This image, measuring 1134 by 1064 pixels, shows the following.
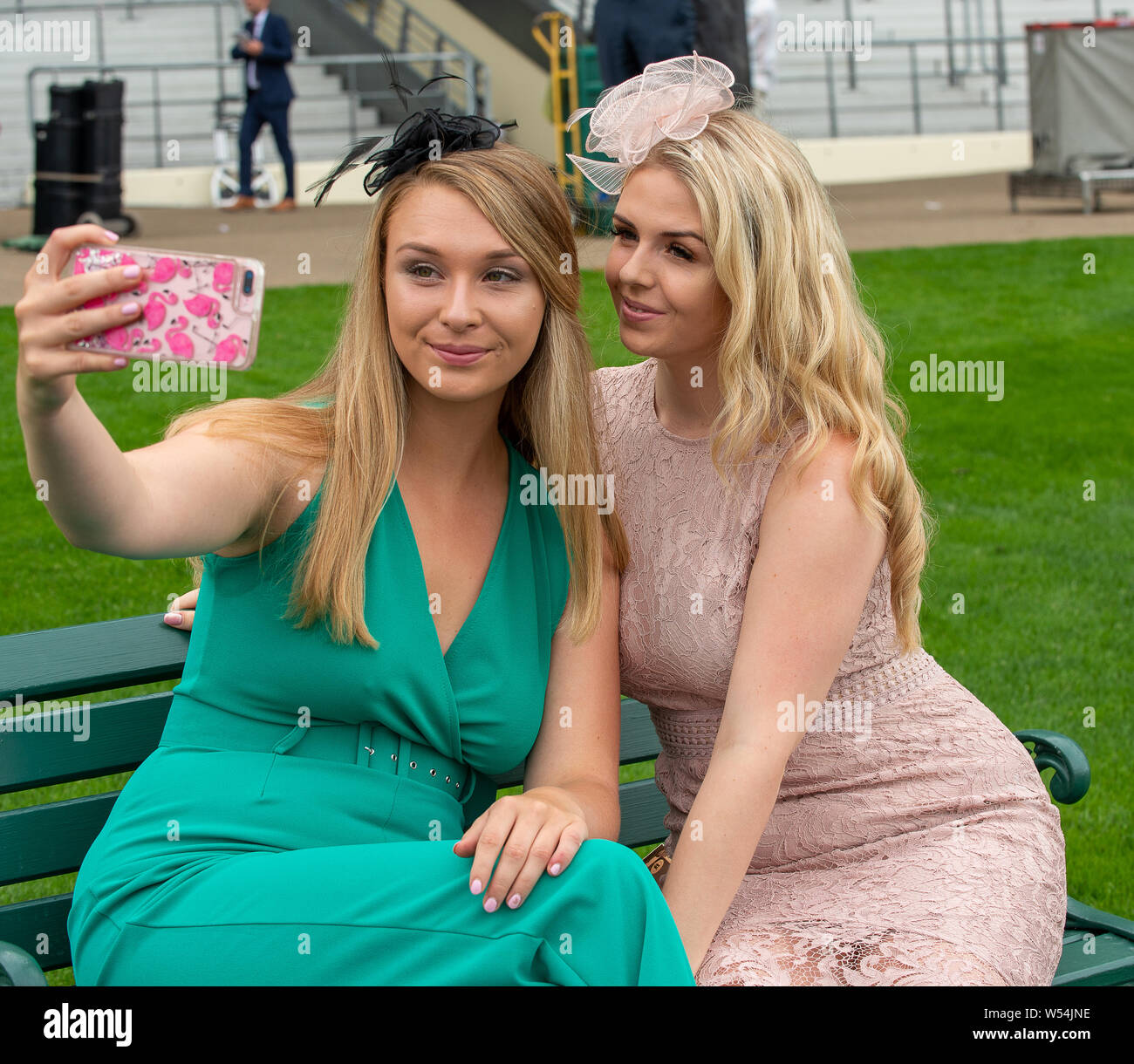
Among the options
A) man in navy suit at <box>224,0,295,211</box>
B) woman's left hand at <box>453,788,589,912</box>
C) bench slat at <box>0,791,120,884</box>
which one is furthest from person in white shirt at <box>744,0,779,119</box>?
woman's left hand at <box>453,788,589,912</box>

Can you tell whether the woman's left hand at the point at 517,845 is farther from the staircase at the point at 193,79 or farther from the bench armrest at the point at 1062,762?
the staircase at the point at 193,79

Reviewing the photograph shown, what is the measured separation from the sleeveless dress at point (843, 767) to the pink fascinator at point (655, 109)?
535mm

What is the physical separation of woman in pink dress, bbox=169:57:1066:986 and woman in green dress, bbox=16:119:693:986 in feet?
0.54

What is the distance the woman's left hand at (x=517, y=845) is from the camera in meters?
2.21

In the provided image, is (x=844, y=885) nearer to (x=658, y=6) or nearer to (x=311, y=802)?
(x=311, y=802)

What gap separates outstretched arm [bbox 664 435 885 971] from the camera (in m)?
2.62

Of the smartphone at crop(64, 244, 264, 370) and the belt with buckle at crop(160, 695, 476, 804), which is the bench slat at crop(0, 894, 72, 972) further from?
the smartphone at crop(64, 244, 264, 370)

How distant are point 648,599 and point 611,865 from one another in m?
0.75

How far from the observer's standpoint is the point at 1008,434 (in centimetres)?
776

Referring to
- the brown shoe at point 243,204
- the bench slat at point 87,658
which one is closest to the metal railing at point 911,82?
the brown shoe at point 243,204

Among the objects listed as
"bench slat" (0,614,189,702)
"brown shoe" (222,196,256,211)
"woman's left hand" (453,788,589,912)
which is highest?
"brown shoe" (222,196,256,211)

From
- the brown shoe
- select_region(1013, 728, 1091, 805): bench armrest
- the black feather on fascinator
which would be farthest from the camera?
the brown shoe

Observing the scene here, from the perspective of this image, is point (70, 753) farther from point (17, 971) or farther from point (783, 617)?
point (783, 617)

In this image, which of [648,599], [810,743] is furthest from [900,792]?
[648,599]
